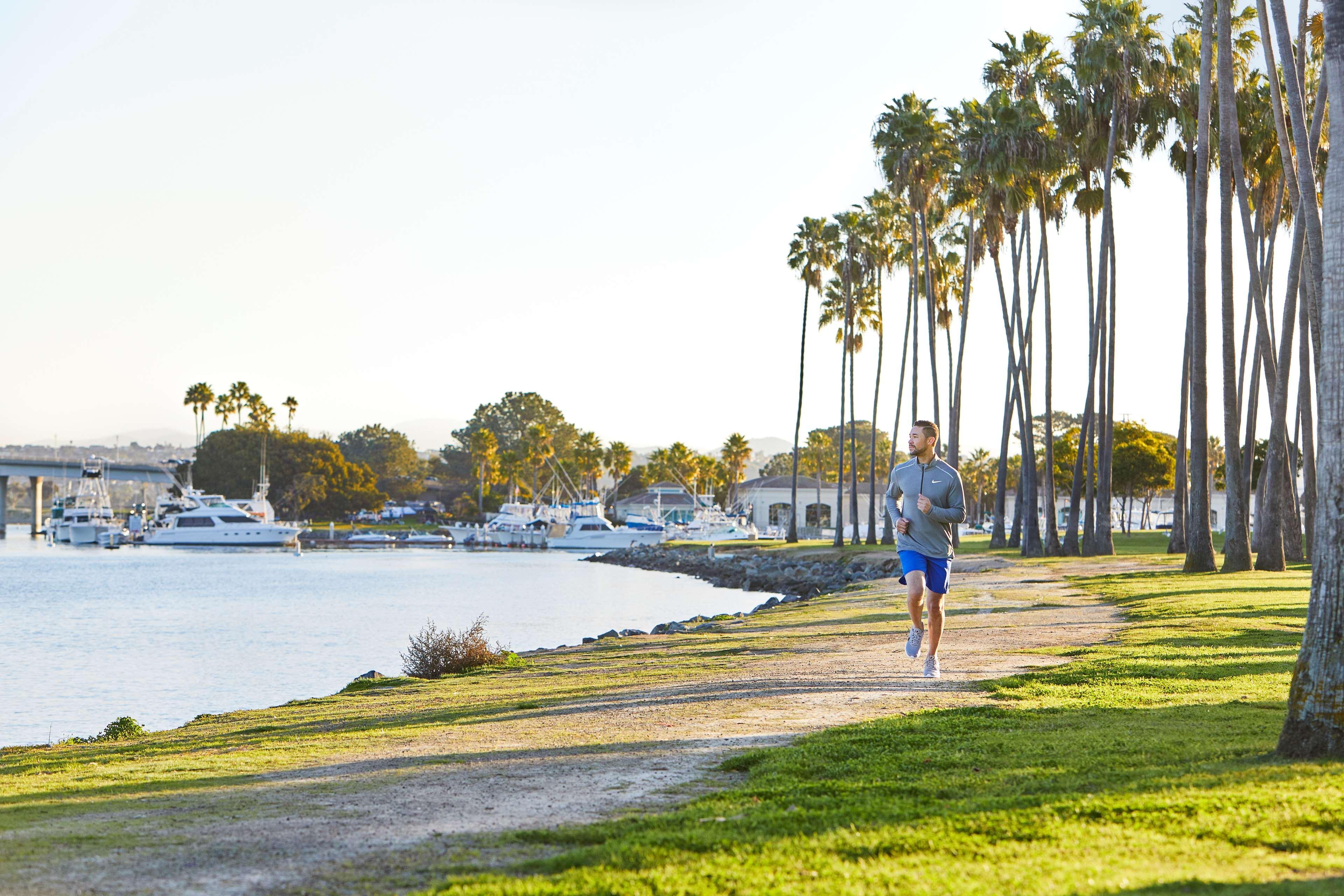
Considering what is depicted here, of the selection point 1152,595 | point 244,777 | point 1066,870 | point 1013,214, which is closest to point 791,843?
point 1066,870

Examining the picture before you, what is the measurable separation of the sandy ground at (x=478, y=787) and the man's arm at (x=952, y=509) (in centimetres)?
137

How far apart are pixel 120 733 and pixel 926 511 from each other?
9624mm

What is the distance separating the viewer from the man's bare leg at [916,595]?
30.7 ft

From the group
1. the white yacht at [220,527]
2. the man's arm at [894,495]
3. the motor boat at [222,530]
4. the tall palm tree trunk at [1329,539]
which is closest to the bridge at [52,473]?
the white yacht at [220,527]

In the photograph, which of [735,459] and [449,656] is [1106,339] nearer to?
[449,656]

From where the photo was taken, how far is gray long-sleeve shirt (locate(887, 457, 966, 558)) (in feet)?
29.8

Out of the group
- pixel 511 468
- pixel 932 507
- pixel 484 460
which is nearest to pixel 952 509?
pixel 932 507

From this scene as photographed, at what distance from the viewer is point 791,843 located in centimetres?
457

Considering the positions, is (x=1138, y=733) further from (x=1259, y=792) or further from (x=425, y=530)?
(x=425, y=530)

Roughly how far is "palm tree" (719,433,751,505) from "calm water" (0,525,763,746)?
42536 millimetres

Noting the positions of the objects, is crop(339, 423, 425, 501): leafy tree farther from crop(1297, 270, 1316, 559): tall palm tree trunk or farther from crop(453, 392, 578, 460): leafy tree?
crop(1297, 270, 1316, 559): tall palm tree trunk

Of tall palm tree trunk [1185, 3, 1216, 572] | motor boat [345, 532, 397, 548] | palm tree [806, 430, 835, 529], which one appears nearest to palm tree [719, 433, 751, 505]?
palm tree [806, 430, 835, 529]

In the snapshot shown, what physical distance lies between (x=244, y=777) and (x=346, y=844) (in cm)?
266

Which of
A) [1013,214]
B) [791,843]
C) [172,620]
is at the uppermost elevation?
[1013,214]
